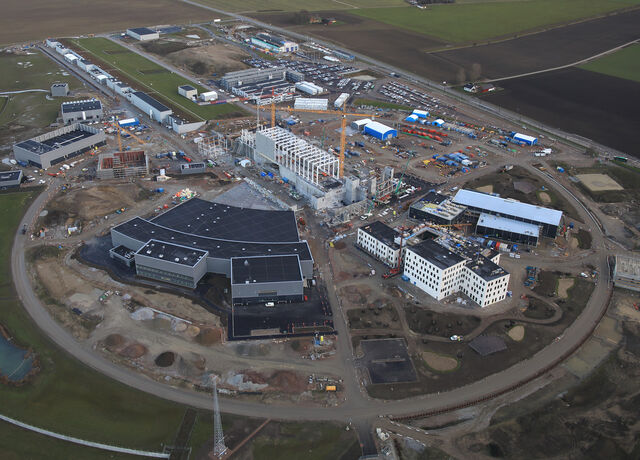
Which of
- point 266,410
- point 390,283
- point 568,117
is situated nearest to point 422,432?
point 266,410

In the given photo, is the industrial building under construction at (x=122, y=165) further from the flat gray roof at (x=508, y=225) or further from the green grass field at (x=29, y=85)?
the flat gray roof at (x=508, y=225)

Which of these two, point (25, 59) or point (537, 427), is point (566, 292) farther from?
point (25, 59)

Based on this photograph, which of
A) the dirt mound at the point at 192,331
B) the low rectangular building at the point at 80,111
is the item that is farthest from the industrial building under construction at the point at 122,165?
the dirt mound at the point at 192,331

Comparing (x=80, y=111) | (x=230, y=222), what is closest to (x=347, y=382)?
(x=230, y=222)

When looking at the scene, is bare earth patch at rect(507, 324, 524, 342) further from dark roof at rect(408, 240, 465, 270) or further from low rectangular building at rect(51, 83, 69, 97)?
low rectangular building at rect(51, 83, 69, 97)

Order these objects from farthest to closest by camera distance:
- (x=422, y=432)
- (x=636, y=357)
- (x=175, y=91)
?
(x=175, y=91) < (x=636, y=357) < (x=422, y=432)
